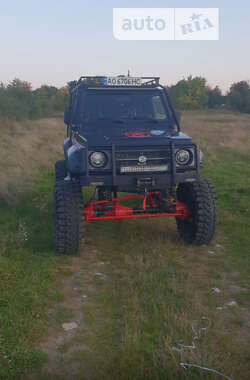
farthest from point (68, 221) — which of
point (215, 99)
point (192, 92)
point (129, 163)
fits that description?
point (215, 99)

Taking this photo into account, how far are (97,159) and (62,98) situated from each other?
129 ft

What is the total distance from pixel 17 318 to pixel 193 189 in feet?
10.2

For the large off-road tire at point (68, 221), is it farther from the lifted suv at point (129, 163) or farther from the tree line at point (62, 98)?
the tree line at point (62, 98)

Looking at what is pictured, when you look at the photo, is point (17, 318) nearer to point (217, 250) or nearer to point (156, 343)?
point (156, 343)

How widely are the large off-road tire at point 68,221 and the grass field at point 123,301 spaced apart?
9.0 inches

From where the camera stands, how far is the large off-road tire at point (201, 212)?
219 inches

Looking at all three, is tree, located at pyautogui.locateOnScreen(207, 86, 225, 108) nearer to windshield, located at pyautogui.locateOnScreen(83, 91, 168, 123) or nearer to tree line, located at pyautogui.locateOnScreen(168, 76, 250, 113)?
tree line, located at pyautogui.locateOnScreen(168, 76, 250, 113)

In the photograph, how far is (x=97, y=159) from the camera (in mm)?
5047

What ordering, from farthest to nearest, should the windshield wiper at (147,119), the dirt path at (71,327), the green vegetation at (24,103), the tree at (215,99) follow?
the tree at (215,99)
the green vegetation at (24,103)
the windshield wiper at (147,119)
the dirt path at (71,327)

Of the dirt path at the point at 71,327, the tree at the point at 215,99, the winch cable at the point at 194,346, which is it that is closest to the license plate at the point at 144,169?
the dirt path at the point at 71,327

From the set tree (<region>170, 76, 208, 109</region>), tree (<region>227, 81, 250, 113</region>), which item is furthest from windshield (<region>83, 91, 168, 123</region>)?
tree (<region>227, 81, 250, 113</region>)

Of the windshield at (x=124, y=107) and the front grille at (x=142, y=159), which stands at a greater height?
the windshield at (x=124, y=107)

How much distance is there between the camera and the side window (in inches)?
251

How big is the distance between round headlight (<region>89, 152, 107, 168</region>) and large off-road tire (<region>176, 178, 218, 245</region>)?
1429 millimetres
